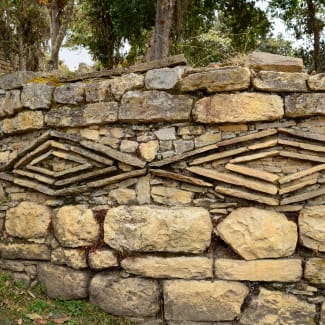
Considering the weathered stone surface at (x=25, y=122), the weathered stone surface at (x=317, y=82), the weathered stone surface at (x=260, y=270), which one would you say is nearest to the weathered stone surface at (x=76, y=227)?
the weathered stone surface at (x=25, y=122)

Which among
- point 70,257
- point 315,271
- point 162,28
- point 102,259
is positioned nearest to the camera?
point 315,271

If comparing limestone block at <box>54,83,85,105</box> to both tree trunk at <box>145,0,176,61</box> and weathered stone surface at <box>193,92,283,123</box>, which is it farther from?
tree trunk at <box>145,0,176,61</box>

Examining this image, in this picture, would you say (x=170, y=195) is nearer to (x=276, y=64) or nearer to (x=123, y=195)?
(x=123, y=195)

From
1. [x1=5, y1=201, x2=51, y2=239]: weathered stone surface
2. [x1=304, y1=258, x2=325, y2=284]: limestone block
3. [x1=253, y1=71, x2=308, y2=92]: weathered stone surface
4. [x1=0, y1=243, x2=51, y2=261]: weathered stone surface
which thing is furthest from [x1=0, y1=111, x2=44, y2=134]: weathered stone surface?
[x1=304, y1=258, x2=325, y2=284]: limestone block

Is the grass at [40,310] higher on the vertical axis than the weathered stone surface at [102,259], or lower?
lower

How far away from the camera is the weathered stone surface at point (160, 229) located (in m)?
3.18

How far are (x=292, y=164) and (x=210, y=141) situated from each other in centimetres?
70

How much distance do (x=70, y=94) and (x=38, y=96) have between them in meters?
0.35

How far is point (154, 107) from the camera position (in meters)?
3.30

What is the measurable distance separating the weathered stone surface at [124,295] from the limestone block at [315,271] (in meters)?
1.26

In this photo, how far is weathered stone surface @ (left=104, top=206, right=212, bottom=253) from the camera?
3176 millimetres

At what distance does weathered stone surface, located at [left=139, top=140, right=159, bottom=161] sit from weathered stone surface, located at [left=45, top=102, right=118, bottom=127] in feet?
1.22

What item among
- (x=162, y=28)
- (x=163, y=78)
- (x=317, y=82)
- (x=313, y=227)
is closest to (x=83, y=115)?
(x=163, y=78)

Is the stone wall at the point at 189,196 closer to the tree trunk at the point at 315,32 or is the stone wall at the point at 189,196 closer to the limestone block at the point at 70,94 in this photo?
the limestone block at the point at 70,94
